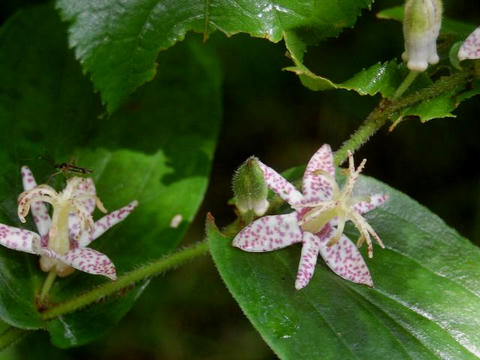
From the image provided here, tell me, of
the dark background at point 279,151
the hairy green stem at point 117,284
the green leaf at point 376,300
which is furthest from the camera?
the dark background at point 279,151

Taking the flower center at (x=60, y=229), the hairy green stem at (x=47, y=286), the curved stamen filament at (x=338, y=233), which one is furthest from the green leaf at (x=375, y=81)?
the hairy green stem at (x=47, y=286)

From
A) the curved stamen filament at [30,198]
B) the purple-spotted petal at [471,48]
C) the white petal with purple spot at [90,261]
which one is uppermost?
the purple-spotted petal at [471,48]

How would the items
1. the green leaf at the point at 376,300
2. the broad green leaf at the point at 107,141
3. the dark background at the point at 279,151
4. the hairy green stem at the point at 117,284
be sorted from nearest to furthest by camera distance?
1. the green leaf at the point at 376,300
2. the hairy green stem at the point at 117,284
3. the broad green leaf at the point at 107,141
4. the dark background at the point at 279,151

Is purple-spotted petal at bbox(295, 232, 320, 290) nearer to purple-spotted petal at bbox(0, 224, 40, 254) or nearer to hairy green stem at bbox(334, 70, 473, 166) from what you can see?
hairy green stem at bbox(334, 70, 473, 166)

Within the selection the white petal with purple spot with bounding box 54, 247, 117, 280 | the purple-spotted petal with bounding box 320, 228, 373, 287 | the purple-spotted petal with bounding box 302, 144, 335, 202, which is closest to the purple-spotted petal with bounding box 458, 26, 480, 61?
the purple-spotted petal with bounding box 302, 144, 335, 202

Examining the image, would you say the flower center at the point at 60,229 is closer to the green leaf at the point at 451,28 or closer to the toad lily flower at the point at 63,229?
the toad lily flower at the point at 63,229

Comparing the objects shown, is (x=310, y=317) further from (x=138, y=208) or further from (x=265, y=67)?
(x=265, y=67)
